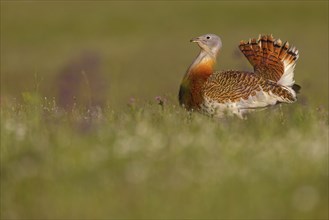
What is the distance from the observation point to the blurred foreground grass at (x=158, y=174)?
16.9ft

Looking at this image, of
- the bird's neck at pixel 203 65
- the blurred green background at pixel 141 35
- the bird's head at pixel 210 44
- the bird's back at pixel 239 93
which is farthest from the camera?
the blurred green background at pixel 141 35

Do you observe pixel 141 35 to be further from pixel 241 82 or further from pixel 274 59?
pixel 241 82

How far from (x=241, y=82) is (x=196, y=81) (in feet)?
1.20

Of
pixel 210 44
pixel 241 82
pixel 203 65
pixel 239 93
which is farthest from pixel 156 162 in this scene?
pixel 210 44

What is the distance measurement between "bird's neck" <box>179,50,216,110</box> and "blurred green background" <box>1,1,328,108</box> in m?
6.68

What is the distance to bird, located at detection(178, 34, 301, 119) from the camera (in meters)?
7.98

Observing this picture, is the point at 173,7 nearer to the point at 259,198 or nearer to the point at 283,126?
the point at 283,126

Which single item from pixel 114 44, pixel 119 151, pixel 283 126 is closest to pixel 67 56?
pixel 114 44

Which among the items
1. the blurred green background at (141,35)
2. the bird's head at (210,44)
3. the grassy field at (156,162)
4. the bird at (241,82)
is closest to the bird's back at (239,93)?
the bird at (241,82)

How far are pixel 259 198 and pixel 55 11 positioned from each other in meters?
21.6

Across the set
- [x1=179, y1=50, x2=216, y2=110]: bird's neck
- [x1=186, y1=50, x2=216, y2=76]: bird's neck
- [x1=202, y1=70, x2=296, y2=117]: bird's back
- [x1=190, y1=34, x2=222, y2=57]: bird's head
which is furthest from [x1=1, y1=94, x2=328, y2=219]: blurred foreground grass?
[x1=190, y1=34, x2=222, y2=57]: bird's head

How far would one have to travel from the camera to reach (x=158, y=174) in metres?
5.32

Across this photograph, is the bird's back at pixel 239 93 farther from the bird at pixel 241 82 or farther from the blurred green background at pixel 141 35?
the blurred green background at pixel 141 35

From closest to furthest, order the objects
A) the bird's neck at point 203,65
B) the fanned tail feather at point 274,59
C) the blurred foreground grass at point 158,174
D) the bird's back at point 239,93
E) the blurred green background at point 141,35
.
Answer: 1. the blurred foreground grass at point 158,174
2. the bird's back at point 239,93
3. the bird's neck at point 203,65
4. the fanned tail feather at point 274,59
5. the blurred green background at point 141,35
